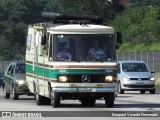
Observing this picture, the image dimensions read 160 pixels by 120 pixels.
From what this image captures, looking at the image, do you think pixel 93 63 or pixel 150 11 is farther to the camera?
pixel 150 11

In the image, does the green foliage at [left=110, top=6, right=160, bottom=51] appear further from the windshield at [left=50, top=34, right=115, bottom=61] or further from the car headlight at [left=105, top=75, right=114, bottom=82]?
the car headlight at [left=105, top=75, right=114, bottom=82]

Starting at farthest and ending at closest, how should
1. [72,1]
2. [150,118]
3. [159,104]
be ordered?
[72,1]
[159,104]
[150,118]

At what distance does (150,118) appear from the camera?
25.0 meters

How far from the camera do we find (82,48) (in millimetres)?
30641

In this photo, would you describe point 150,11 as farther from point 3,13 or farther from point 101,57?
point 3,13

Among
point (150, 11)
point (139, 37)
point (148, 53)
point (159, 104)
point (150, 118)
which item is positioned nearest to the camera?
point (150, 118)

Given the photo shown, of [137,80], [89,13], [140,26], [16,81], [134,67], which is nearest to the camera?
[16,81]

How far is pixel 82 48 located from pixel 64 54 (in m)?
0.62

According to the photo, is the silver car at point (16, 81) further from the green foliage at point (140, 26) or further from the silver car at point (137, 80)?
the green foliage at point (140, 26)

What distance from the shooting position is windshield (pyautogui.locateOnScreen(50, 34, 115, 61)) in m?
30.5

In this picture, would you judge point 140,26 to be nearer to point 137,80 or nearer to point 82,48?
point 137,80

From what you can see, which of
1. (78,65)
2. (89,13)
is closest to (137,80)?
(78,65)

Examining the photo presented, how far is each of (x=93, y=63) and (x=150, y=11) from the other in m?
59.4

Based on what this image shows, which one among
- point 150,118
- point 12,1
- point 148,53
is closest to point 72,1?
point 12,1
